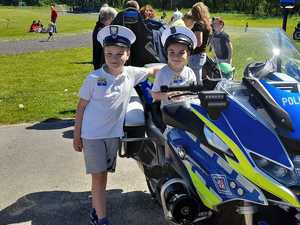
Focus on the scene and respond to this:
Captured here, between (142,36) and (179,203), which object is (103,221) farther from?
(142,36)

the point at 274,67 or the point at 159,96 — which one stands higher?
the point at 274,67

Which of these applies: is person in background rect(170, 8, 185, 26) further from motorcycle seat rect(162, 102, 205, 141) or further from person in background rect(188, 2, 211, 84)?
motorcycle seat rect(162, 102, 205, 141)

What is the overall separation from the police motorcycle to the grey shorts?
805mm

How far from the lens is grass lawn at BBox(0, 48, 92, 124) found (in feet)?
29.6

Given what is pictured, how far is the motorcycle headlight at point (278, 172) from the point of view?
8.42 ft

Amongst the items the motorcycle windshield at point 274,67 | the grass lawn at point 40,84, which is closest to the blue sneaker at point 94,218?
the motorcycle windshield at point 274,67

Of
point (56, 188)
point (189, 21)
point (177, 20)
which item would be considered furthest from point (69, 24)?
point (56, 188)

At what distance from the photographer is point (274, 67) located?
122 inches

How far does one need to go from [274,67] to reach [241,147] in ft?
2.28

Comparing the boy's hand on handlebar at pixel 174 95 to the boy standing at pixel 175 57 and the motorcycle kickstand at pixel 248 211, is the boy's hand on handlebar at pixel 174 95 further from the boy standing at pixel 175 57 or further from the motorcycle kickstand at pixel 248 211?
the motorcycle kickstand at pixel 248 211

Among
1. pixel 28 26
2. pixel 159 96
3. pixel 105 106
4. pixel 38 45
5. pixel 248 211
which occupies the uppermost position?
pixel 159 96

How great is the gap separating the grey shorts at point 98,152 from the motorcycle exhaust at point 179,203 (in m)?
1.02

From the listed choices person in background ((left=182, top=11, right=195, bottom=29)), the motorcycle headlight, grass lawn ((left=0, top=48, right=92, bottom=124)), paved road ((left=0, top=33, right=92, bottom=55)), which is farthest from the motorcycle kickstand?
paved road ((left=0, top=33, right=92, bottom=55))

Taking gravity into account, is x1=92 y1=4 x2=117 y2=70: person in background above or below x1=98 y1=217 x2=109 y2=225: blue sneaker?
above
